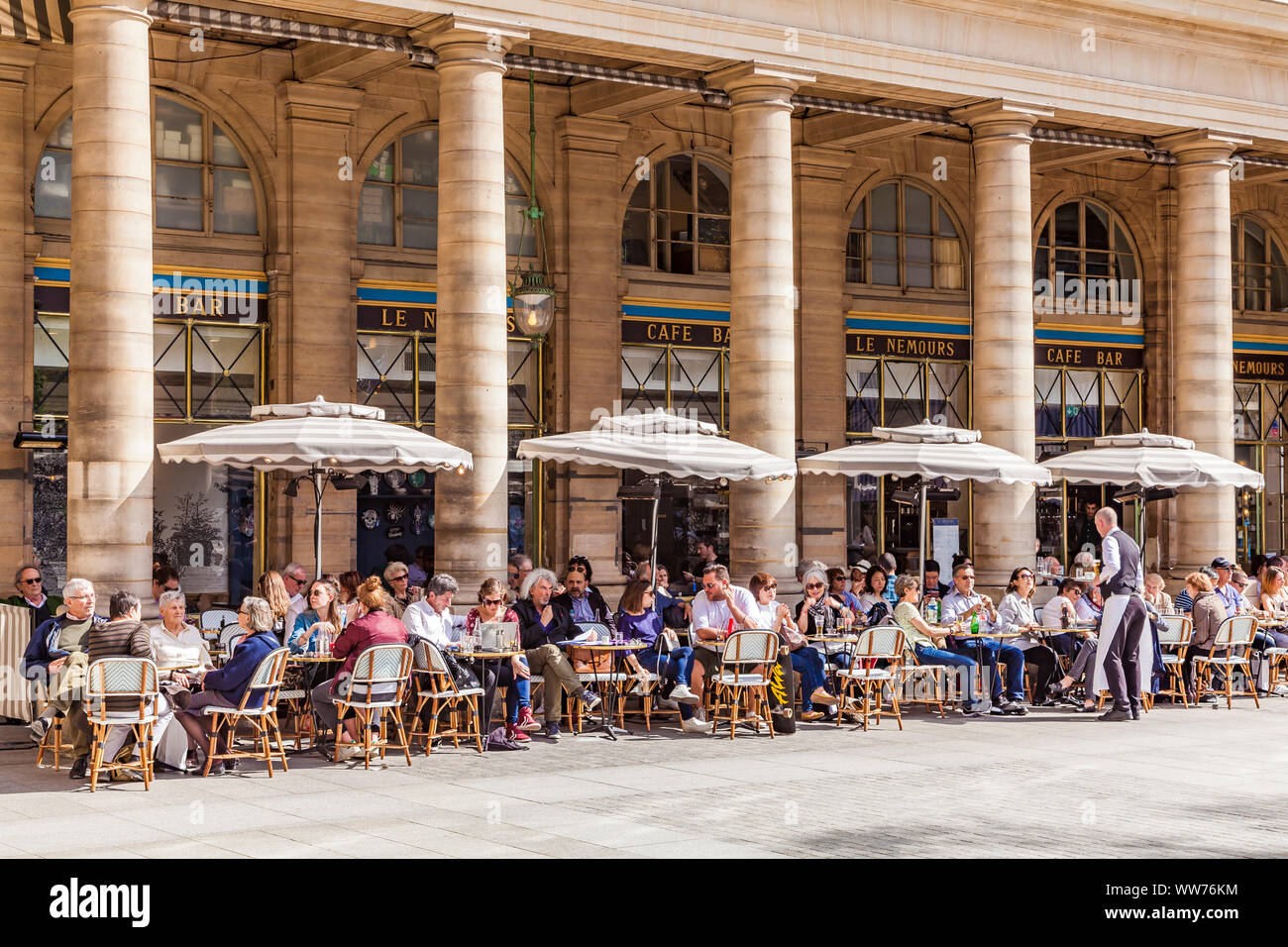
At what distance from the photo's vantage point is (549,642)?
14.9 metres

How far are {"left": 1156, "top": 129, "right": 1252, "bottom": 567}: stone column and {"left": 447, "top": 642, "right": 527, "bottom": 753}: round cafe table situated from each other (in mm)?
Answer: 13371

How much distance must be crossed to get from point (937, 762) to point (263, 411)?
695 cm

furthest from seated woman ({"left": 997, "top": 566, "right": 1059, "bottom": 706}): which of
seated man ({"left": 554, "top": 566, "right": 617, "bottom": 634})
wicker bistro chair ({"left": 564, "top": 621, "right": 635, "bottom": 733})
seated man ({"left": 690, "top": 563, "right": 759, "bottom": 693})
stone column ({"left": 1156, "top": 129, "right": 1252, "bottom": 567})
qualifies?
stone column ({"left": 1156, "top": 129, "right": 1252, "bottom": 567})

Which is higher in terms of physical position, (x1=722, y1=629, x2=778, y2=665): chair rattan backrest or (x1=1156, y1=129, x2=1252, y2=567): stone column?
(x1=1156, y1=129, x2=1252, y2=567): stone column

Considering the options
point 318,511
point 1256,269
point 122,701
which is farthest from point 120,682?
point 1256,269

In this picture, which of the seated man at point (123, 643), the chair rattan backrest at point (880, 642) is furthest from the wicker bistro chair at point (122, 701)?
the chair rattan backrest at point (880, 642)

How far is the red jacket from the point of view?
1341 cm

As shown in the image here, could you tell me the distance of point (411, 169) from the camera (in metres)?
23.1

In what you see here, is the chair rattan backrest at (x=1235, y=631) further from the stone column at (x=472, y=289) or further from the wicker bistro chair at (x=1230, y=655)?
the stone column at (x=472, y=289)

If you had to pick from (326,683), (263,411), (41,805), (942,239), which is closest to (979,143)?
(942,239)

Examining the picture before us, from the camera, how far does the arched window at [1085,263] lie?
28.8 m

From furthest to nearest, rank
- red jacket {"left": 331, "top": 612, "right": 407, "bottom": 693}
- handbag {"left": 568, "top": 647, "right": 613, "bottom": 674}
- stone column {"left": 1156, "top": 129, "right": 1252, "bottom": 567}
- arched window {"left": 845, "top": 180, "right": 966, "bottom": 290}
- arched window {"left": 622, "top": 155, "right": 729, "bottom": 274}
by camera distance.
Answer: arched window {"left": 845, "top": 180, "right": 966, "bottom": 290}
arched window {"left": 622, "top": 155, "right": 729, "bottom": 274}
stone column {"left": 1156, "top": 129, "right": 1252, "bottom": 567}
handbag {"left": 568, "top": 647, "right": 613, "bottom": 674}
red jacket {"left": 331, "top": 612, "right": 407, "bottom": 693}

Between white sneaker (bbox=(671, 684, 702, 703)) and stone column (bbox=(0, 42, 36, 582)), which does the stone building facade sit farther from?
white sneaker (bbox=(671, 684, 702, 703))

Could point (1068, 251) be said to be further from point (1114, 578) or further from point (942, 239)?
Result: point (1114, 578)
